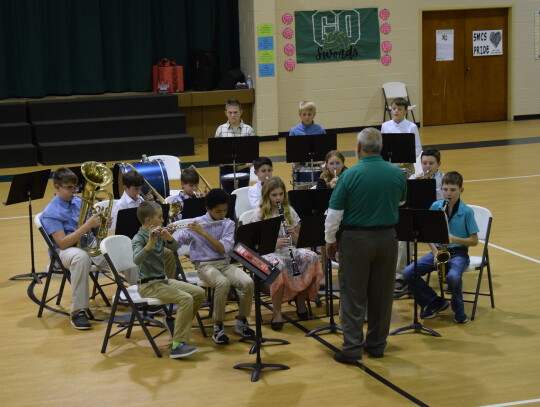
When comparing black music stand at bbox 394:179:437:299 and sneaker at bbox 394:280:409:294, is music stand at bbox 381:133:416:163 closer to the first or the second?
black music stand at bbox 394:179:437:299

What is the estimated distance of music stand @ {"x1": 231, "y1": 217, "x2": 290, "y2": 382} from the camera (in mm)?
5465

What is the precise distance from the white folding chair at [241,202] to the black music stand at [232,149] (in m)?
0.95

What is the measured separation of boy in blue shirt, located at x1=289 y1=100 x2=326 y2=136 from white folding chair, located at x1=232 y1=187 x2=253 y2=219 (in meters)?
1.38

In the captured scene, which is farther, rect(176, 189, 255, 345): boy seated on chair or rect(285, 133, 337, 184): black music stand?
rect(285, 133, 337, 184): black music stand

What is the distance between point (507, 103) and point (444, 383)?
1455cm

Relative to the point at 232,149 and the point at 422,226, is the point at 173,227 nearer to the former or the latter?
the point at 422,226

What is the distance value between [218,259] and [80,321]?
127 cm

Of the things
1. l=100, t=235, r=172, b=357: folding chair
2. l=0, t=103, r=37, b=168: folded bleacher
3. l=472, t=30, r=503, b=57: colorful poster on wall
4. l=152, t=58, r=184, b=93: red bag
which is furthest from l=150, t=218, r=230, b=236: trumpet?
l=472, t=30, r=503, b=57: colorful poster on wall

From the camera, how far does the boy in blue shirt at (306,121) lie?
30.6ft

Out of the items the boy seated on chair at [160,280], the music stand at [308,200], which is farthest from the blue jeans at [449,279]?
the boy seated on chair at [160,280]

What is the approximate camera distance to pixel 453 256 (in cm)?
679

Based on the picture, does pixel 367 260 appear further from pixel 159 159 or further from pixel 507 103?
pixel 507 103

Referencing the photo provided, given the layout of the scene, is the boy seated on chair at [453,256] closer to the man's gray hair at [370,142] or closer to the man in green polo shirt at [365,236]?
the man in green polo shirt at [365,236]

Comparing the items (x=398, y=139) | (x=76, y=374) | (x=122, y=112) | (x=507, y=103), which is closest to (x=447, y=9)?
(x=507, y=103)
